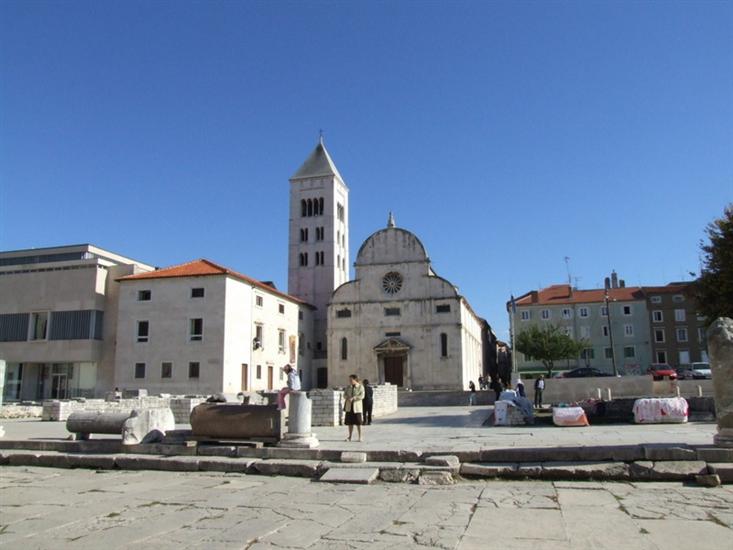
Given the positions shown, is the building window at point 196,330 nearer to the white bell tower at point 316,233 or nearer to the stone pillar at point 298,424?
the white bell tower at point 316,233

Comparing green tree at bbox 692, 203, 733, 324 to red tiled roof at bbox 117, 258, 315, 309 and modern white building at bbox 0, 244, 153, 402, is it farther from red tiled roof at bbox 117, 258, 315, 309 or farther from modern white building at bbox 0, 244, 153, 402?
modern white building at bbox 0, 244, 153, 402

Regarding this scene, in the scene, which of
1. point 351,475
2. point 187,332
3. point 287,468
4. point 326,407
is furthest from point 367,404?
point 187,332

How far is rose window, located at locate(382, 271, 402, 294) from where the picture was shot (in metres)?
49.1

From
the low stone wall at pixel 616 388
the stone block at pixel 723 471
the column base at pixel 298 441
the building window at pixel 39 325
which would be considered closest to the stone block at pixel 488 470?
the stone block at pixel 723 471

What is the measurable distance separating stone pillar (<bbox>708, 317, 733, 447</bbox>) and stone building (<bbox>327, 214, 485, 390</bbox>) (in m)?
36.0

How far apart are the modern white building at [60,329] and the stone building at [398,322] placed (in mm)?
17308

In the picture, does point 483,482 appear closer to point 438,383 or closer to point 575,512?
point 575,512

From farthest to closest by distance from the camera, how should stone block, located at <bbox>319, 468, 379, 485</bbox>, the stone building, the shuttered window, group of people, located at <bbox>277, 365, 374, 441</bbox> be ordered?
the stone building
the shuttered window
group of people, located at <bbox>277, 365, 374, 441</bbox>
stone block, located at <bbox>319, 468, 379, 485</bbox>

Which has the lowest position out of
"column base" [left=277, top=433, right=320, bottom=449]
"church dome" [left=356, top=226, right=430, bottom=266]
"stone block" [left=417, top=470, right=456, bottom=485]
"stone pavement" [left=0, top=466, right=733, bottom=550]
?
"stone pavement" [left=0, top=466, right=733, bottom=550]

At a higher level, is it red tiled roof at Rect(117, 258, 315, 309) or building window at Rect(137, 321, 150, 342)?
red tiled roof at Rect(117, 258, 315, 309)

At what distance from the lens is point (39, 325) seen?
4166 centimetres

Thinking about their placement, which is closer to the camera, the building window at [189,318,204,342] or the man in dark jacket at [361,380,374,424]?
the man in dark jacket at [361,380,374,424]

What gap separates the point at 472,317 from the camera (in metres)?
59.8

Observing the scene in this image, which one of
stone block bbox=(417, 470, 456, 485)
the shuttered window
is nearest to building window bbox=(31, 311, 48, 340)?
the shuttered window
